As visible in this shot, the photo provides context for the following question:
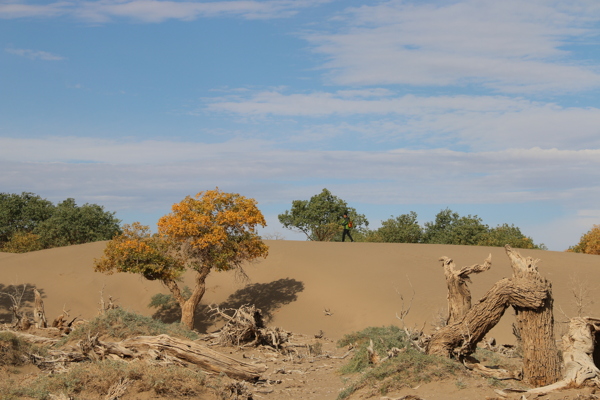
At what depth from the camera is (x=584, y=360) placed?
8.92 m

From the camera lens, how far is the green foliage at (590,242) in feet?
132

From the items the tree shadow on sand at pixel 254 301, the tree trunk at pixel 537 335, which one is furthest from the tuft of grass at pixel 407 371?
the tree shadow on sand at pixel 254 301

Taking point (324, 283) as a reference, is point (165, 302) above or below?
below

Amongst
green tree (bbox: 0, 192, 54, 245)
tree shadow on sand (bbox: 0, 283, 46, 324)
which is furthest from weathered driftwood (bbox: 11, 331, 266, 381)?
green tree (bbox: 0, 192, 54, 245)

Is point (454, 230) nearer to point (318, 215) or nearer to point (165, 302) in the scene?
point (318, 215)

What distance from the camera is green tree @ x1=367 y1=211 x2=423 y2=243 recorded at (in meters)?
45.4

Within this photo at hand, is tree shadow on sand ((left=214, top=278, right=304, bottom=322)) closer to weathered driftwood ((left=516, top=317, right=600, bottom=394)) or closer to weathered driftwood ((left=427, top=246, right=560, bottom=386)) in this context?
weathered driftwood ((left=427, top=246, right=560, bottom=386))

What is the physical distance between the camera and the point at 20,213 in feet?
160

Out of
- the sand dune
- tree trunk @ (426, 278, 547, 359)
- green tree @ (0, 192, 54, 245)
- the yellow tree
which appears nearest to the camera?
tree trunk @ (426, 278, 547, 359)

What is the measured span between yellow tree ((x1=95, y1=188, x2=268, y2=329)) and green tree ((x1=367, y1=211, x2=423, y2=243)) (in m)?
24.7

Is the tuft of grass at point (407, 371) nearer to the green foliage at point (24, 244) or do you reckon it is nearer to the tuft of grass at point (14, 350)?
the tuft of grass at point (14, 350)

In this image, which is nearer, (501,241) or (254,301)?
(254,301)

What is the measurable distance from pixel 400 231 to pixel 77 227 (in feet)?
80.3

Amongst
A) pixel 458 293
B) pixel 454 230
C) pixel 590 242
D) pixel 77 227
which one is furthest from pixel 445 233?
pixel 458 293
